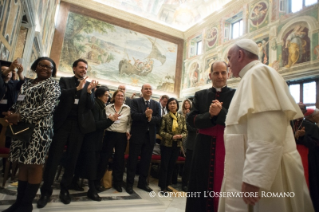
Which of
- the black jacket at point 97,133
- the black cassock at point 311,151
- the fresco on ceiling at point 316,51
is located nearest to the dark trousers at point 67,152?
the black jacket at point 97,133

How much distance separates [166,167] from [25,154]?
2.51m

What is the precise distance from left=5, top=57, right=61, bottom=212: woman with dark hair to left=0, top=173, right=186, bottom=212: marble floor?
1.32 ft

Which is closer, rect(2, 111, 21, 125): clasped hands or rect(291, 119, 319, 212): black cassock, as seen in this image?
rect(2, 111, 21, 125): clasped hands

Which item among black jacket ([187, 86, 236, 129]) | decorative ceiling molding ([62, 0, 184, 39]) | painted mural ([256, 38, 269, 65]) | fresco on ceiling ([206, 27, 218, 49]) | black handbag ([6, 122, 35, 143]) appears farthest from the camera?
fresco on ceiling ([206, 27, 218, 49])

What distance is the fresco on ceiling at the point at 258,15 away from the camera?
10273 mm

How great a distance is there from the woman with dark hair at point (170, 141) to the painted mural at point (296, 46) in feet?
24.1

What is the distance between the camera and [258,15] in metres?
10.6

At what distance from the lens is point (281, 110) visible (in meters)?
1.15

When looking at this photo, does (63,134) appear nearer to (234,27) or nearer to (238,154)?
(238,154)

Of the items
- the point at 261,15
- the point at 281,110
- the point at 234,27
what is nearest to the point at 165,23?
the point at 234,27

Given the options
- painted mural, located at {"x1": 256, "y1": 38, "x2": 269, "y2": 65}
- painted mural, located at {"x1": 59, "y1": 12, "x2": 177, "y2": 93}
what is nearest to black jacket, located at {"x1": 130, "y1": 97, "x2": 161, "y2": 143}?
painted mural, located at {"x1": 256, "y1": 38, "x2": 269, "y2": 65}

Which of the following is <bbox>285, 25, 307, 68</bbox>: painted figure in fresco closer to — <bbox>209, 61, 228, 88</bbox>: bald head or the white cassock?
<bbox>209, 61, 228, 88</bbox>: bald head

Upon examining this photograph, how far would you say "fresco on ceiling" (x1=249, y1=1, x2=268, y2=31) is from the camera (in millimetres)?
10273

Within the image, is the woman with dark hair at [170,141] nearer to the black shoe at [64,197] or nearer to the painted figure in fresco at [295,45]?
the black shoe at [64,197]
